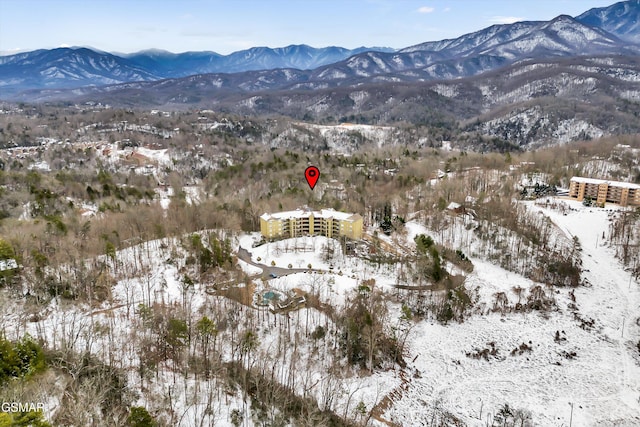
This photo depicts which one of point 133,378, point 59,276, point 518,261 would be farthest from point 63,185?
point 518,261

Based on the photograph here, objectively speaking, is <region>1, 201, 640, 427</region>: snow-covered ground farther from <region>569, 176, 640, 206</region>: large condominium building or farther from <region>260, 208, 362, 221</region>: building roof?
<region>569, 176, 640, 206</region>: large condominium building

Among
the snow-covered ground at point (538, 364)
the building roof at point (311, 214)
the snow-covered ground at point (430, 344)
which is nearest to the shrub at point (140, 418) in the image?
the snow-covered ground at point (430, 344)

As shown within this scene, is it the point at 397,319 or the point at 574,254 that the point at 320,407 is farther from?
the point at 574,254

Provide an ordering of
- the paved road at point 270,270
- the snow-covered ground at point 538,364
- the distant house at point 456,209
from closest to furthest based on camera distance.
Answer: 1. the snow-covered ground at point 538,364
2. the paved road at point 270,270
3. the distant house at point 456,209
